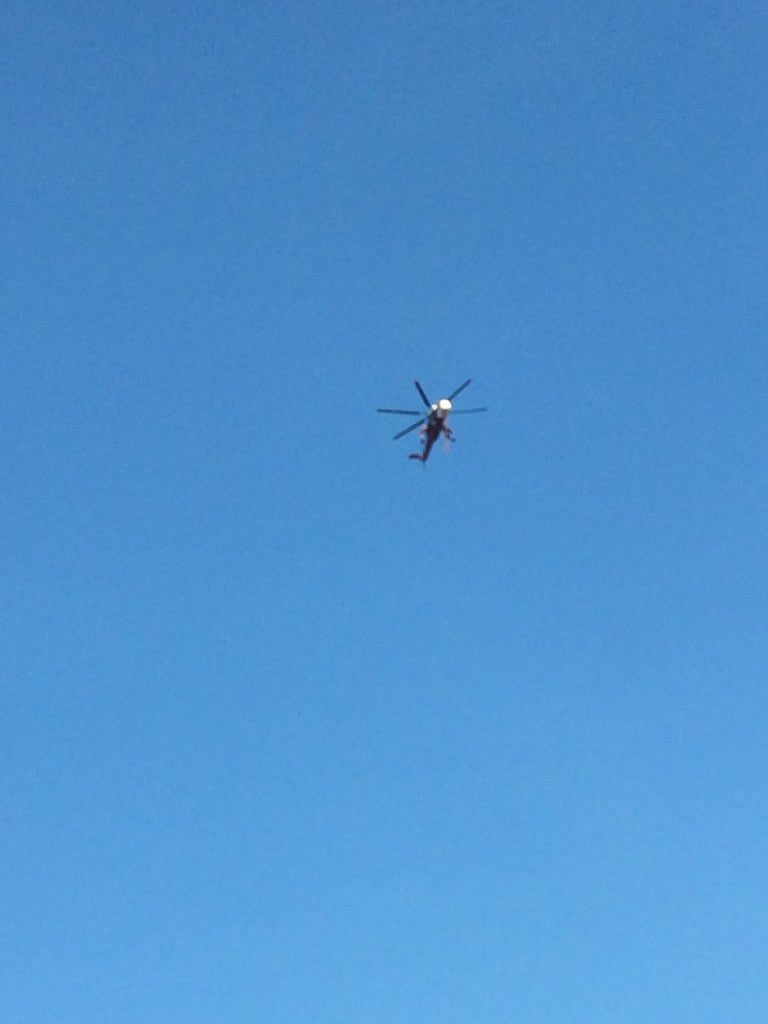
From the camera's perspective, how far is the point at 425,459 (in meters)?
116

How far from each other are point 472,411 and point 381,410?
700 centimetres

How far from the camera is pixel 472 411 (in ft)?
365

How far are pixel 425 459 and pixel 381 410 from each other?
7.39 m

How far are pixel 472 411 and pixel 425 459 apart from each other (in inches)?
253

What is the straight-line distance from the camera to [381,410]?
110000 millimetres
